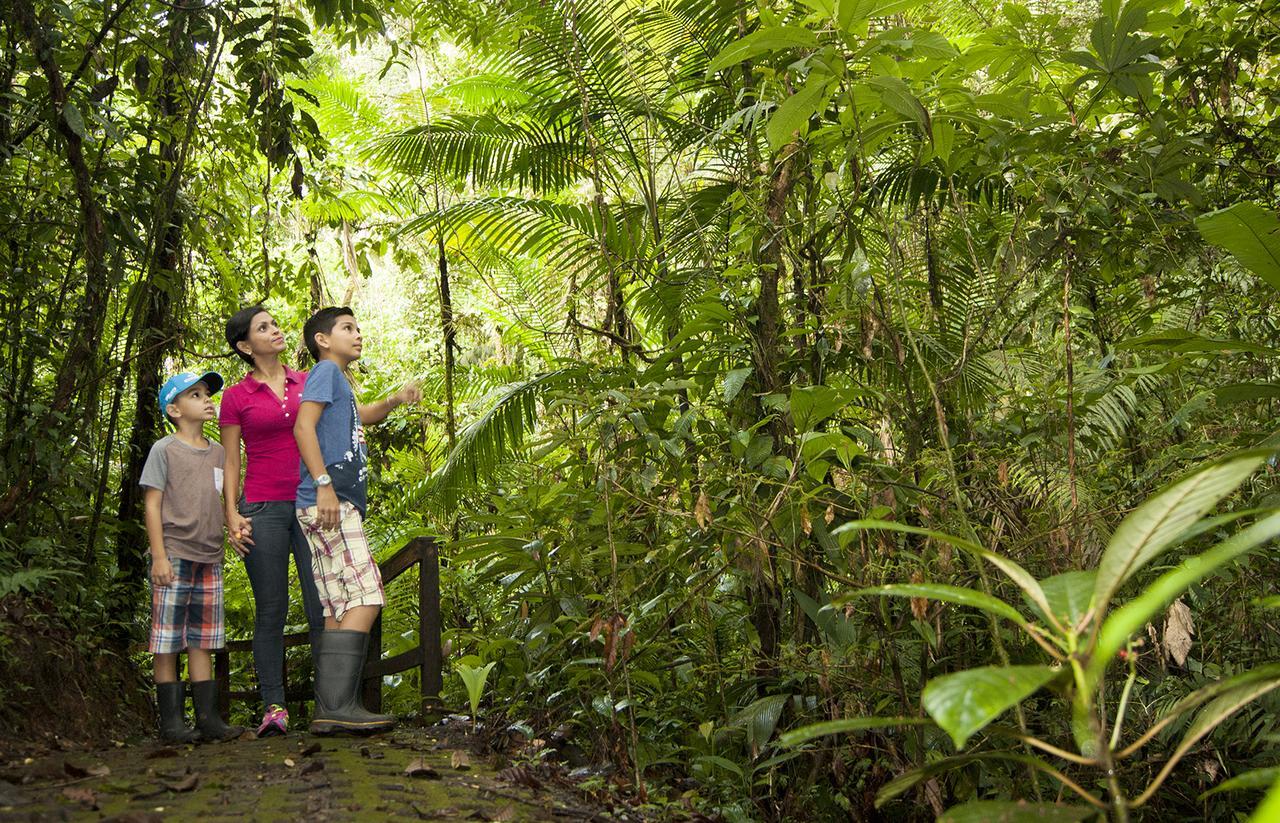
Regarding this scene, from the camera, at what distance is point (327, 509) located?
412 centimetres

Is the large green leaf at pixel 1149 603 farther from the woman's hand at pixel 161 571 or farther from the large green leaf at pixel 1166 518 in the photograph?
the woman's hand at pixel 161 571

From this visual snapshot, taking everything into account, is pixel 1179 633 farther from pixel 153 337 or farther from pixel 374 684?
pixel 153 337

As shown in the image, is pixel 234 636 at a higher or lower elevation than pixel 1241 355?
lower

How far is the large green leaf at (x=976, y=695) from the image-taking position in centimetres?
124

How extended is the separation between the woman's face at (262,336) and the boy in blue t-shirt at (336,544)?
0.34 metres

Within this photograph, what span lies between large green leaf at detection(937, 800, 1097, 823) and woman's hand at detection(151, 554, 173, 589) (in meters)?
3.52

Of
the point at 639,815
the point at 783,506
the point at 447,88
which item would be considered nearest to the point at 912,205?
the point at 783,506

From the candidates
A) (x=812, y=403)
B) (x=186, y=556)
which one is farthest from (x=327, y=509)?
(x=812, y=403)

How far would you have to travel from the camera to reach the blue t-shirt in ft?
13.8

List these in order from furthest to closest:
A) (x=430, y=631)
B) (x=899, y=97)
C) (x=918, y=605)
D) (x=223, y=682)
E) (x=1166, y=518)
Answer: (x=223, y=682) → (x=430, y=631) → (x=899, y=97) → (x=918, y=605) → (x=1166, y=518)

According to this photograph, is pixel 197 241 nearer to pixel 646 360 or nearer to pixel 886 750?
pixel 646 360

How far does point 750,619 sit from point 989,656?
89 centimetres

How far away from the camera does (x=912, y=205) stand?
535 cm

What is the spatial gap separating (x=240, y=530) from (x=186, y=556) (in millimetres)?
239
